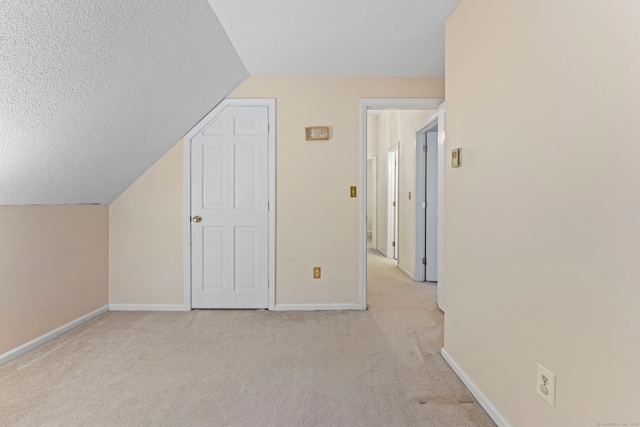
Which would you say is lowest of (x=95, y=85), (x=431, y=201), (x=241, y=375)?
(x=241, y=375)

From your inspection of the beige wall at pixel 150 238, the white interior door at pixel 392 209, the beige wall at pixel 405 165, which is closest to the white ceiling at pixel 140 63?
the beige wall at pixel 150 238

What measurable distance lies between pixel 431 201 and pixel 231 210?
251cm

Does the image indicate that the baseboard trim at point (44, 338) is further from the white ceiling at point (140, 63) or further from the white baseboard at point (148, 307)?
the white ceiling at point (140, 63)

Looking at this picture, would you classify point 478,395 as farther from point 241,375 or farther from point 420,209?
point 420,209

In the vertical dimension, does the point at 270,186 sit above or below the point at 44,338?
above

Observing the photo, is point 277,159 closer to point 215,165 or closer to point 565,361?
point 215,165

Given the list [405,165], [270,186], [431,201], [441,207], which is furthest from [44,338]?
[405,165]

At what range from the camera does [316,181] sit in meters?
2.97

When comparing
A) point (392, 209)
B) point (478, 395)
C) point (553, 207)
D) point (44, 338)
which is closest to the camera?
point (553, 207)

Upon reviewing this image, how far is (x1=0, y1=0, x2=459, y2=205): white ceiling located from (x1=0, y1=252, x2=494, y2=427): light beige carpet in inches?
43.8

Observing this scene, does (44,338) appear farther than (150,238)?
No

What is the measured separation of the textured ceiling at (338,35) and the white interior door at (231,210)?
587mm

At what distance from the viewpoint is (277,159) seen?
2.96 m

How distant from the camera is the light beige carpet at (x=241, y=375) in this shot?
4.91 feet
